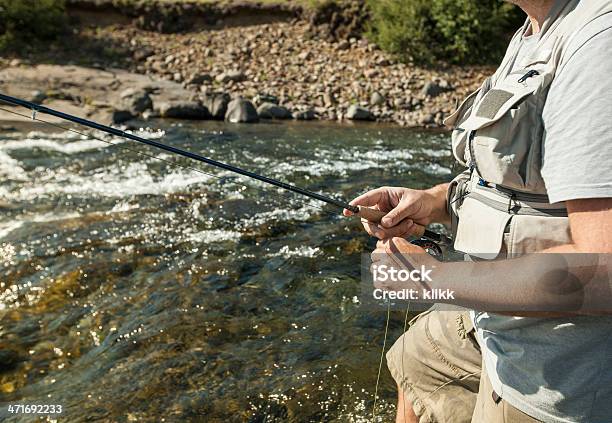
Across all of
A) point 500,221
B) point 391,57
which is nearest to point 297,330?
point 500,221

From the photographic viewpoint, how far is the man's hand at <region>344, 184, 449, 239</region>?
2521 mm

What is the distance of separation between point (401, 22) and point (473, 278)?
767 inches

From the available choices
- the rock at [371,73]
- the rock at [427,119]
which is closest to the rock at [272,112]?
the rock at [427,119]

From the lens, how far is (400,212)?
2.52m

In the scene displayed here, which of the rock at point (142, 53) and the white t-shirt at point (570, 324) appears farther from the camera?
the rock at point (142, 53)

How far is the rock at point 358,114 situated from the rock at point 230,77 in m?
4.22

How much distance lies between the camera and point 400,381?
2770mm

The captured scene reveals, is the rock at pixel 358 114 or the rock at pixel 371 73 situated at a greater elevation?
the rock at pixel 371 73

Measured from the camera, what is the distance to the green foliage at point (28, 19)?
20.1m

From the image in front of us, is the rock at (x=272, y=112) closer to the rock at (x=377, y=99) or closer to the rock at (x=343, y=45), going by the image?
the rock at (x=377, y=99)

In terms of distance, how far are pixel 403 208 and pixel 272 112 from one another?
1273 centimetres

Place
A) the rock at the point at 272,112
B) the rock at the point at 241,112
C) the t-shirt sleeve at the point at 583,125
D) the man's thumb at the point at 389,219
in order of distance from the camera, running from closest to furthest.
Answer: the t-shirt sleeve at the point at 583,125 → the man's thumb at the point at 389,219 → the rock at the point at 241,112 → the rock at the point at 272,112

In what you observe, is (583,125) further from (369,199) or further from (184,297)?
(184,297)

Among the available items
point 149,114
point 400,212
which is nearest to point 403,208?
point 400,212
